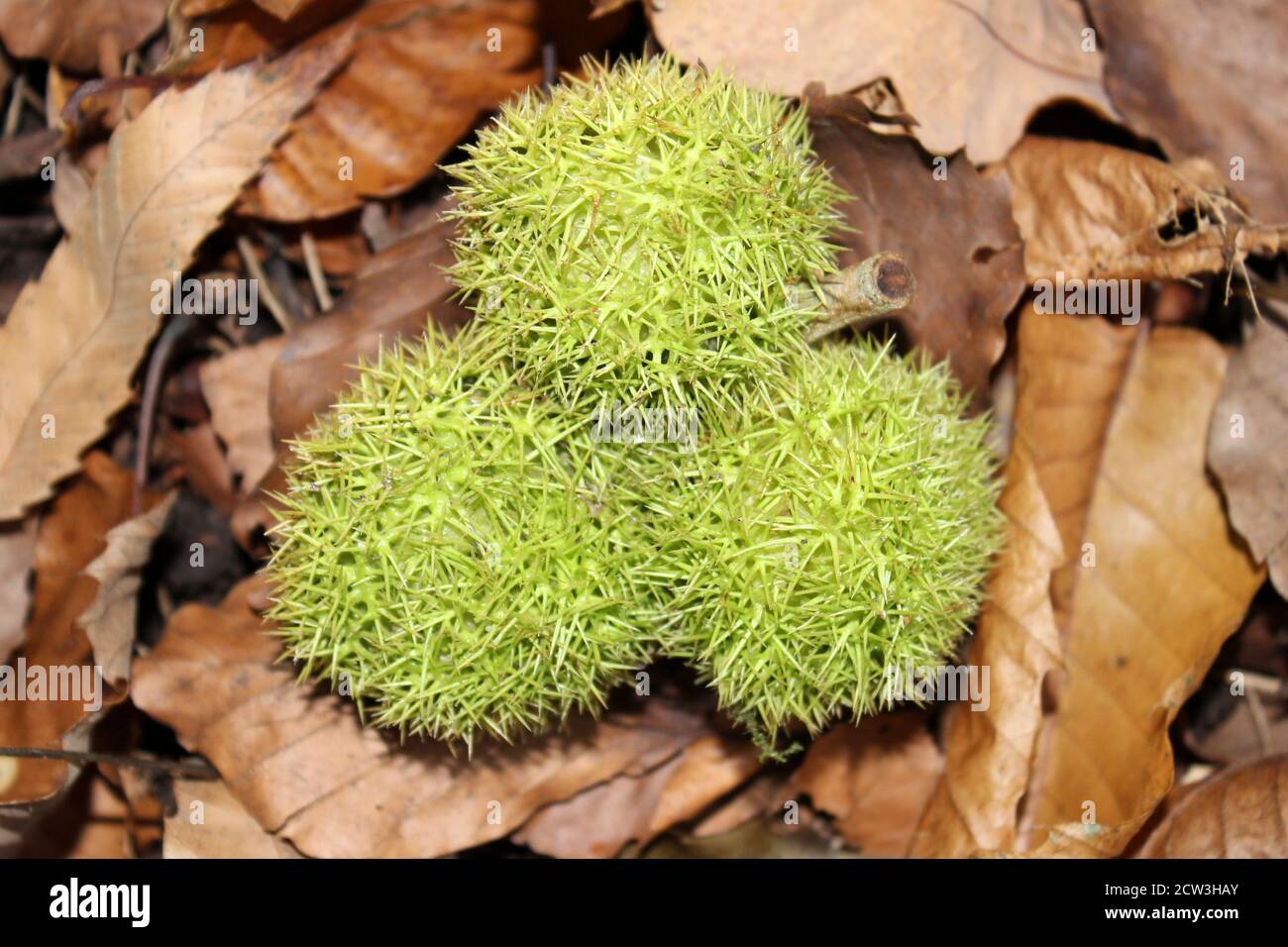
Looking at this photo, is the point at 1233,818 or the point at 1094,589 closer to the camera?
the point at 1233,818

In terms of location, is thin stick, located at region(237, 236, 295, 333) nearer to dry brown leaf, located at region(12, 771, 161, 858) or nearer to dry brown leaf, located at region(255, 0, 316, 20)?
dry brown leaf, located at region(255, 0, 316, 20)

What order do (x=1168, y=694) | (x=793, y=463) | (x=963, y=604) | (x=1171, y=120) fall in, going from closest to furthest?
(x=793, y=463) → (x=963, y=604) → (x=1168, y=694) → (x=1171, y=120)

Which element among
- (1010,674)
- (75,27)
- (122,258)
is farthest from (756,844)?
(75,27)

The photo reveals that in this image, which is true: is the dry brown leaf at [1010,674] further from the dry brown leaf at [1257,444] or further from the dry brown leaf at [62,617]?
the dry brown leaf at [62,617]

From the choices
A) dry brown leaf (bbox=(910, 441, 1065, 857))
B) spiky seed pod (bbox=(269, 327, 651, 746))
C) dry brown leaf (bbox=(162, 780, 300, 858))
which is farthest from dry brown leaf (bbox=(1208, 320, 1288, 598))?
dry brown leaf (bbox=(162, 780, 300, 858))

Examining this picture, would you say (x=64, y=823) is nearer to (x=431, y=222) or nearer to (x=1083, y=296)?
(x=431, y=222)

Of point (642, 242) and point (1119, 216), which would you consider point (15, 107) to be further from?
point (1119, 216)
